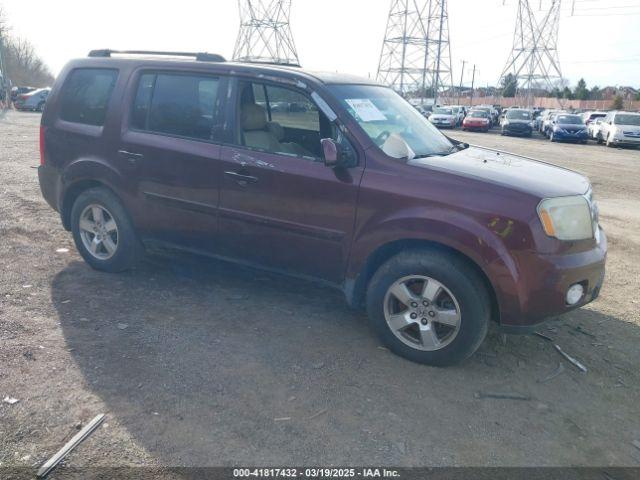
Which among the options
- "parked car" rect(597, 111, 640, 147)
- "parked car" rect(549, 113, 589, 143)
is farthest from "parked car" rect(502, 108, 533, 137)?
"parked car" rect(597, 111, 640, 147)

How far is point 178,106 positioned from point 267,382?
253 cm

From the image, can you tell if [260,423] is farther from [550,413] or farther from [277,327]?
[550,413]

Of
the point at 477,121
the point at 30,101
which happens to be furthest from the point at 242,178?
the point at 30,101

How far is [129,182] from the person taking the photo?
191 inches

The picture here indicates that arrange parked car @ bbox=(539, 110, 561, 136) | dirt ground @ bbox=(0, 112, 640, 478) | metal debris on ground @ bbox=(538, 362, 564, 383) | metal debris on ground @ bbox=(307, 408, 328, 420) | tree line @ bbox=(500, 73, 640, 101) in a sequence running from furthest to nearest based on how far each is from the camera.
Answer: tree line @ bbox=(500, 73, 640, 101)
parked car @ bbox=(539, 110, 561, 136)
metal debris on ground @ bbox=(538, 362, 564, 383)
metal debris on ground @ bbox=(307, 408, 328, 420)
dirt ground @ bbox=(0, 112, 640, 478)

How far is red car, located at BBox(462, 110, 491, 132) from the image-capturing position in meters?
A: 34.2

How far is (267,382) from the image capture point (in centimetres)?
349

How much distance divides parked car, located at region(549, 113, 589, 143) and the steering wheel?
26358 millimetres

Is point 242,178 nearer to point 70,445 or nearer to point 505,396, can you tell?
point 70,445

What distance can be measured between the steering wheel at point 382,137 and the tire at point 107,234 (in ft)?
8.04

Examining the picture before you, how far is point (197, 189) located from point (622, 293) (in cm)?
413

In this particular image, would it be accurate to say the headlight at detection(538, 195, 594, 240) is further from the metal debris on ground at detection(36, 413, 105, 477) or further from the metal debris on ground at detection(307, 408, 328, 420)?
the metal debris on ground at detection(36, 413, 105, 477)

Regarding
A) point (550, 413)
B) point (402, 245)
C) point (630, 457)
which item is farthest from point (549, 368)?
point (402, 245)

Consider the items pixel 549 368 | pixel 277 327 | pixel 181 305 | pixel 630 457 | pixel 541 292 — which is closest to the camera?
pixel 630 457
